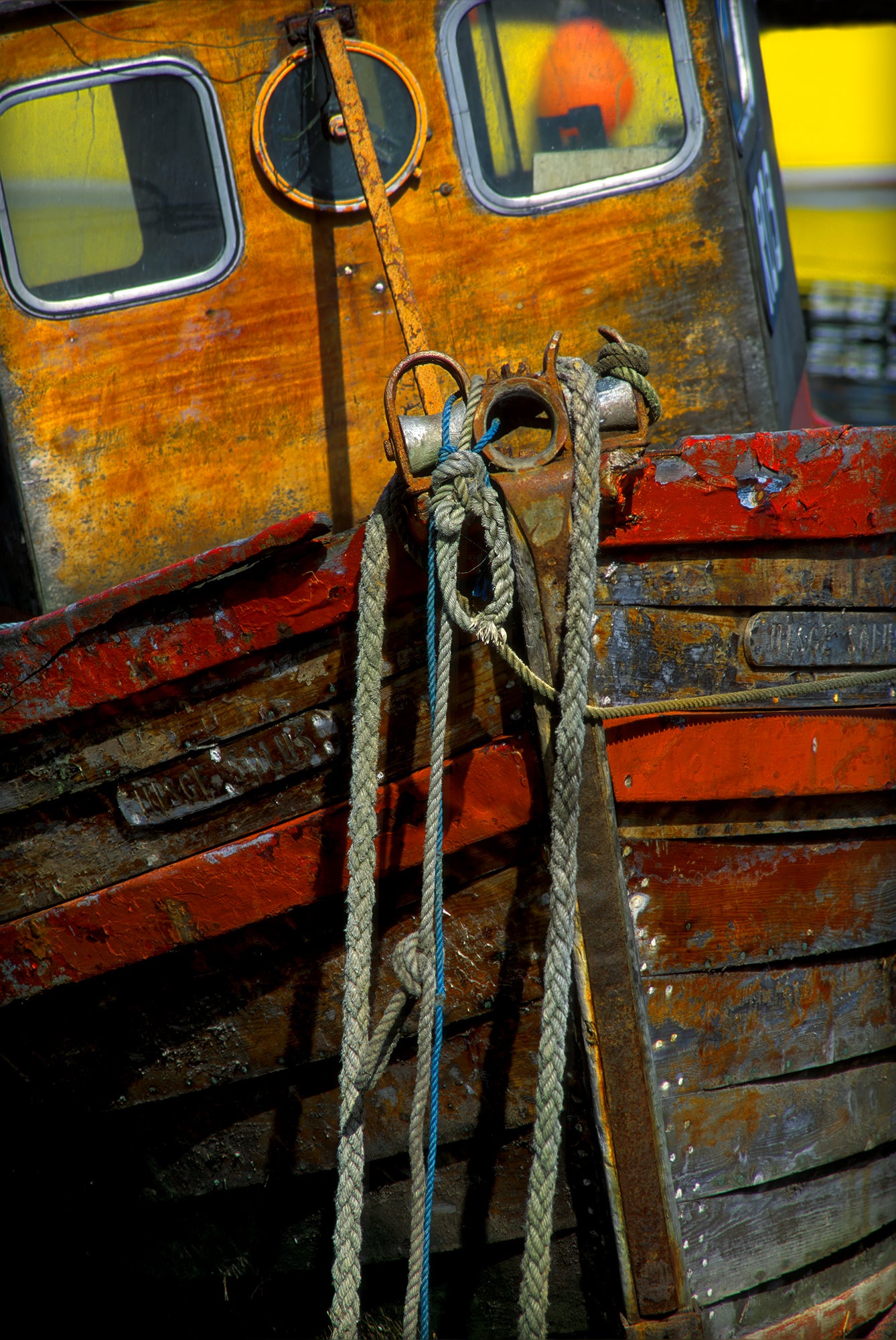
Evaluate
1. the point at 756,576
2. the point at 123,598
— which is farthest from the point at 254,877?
the point at 756,576

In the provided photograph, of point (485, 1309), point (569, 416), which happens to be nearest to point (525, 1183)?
point (485, 1309)

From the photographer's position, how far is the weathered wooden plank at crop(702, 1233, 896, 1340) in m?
2.20

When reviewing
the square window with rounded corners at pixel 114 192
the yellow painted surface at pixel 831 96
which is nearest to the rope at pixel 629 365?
the square window with rounded corners at pixel 114 192

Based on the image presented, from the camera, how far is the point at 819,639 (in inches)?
82.2

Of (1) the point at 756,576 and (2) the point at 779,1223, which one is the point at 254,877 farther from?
(2) the point at 779,1223

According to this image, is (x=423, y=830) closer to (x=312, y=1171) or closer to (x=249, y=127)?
(x=312, y=1171)

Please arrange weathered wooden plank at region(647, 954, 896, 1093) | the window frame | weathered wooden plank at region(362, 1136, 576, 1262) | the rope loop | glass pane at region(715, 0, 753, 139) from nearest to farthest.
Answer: the rope loop → weathered wooden plank at region(647, 954, 896, 1093) → weathered wooden plank at region(362, 1136, 576, 1262) → glass pane at region(715, 0, 753, 139) → the window frame

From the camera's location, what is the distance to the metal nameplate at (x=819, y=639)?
205 cm

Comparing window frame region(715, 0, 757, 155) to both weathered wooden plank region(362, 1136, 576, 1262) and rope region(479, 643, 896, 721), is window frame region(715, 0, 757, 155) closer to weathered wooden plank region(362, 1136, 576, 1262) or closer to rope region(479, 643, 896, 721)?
rope region(479, 643, 896, 721)

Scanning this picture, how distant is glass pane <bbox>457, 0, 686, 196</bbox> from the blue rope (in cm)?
121

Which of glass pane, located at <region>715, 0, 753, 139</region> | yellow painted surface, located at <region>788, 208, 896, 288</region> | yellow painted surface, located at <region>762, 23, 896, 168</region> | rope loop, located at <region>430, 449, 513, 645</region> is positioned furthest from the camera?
yellow painted surface, located at <region>788, 208, 896, 288</region>

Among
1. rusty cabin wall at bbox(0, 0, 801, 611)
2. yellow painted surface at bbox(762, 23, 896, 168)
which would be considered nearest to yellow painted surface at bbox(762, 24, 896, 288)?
yellow painted surface at bbox(762, 23, 896, 168)

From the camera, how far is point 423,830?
2.11 meters

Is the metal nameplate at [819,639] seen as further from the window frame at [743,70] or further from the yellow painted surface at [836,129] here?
the yellow painted surface at [836,129]
